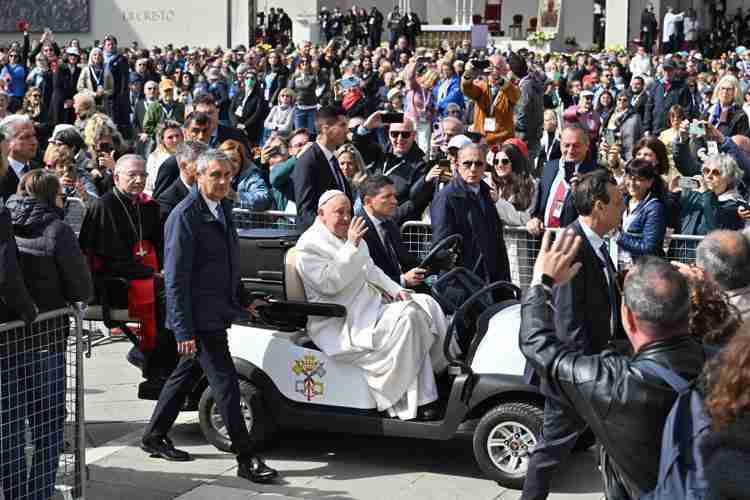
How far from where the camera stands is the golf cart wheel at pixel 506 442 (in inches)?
277

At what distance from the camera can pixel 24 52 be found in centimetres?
2752

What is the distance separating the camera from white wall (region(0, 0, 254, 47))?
156 feet

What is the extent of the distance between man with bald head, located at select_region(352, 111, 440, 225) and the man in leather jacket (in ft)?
17.0

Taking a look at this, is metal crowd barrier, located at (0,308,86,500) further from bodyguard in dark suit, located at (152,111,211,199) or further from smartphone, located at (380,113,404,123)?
smartphone, located at (380,113,404,123)

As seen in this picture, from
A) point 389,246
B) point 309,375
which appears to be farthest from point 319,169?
point 309,375

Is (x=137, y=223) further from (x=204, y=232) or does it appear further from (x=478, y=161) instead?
(x=478, y=161)

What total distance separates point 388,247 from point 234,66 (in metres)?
21.4

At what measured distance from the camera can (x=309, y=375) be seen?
295 inches

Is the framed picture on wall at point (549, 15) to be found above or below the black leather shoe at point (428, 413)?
above

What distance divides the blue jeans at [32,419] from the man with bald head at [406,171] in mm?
3741

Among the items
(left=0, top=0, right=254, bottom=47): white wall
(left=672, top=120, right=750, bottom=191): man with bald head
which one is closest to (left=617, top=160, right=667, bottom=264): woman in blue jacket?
(left=672, top=120, right=750, bottom=191): man with bald head

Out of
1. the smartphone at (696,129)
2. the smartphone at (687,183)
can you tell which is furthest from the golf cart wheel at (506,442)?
the smartphone at (696,129)

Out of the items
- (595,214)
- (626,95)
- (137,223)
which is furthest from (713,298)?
(626,95)

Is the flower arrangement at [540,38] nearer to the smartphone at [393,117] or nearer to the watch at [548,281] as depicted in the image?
the smartphone at [393,117]
